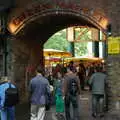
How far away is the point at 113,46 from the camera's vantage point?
16.5m

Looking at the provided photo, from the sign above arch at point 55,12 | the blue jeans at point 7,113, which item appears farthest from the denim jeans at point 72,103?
the sign above arch at point 55,12

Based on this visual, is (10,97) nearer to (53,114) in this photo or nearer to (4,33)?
(53,114)

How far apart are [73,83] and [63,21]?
6122 mm

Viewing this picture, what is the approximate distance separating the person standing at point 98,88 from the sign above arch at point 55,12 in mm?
1931

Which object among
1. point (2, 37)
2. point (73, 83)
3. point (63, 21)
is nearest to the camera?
point (73, 83)

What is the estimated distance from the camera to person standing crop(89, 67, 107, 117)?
51.8 feet

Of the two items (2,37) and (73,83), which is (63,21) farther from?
(73,83)

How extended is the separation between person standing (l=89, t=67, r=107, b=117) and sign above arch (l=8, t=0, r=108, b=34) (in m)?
1.93

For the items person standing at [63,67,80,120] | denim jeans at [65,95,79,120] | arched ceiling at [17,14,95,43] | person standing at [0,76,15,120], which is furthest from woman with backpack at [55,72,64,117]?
arched ceiling at [17,14,95,43]

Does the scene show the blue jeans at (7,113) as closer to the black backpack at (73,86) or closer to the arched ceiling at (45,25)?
the black backpack at (73,86)

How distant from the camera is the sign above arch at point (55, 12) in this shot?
17.1 meters

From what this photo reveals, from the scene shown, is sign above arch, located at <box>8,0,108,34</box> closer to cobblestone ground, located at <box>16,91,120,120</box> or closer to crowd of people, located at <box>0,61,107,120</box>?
crowd of people, located at <box>0,61,107,120</box>

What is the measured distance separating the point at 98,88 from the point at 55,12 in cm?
356

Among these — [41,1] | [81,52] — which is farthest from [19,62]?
[81,52]
